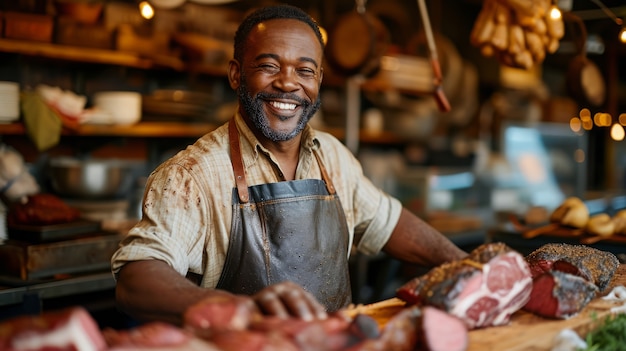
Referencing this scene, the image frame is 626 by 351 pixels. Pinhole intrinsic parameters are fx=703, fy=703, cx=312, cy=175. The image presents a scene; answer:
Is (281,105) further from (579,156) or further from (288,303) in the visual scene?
(579,156)

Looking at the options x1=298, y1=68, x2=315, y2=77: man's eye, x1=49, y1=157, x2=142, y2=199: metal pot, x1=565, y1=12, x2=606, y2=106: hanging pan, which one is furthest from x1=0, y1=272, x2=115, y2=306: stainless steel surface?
x1=565, y1=12, x2=606, y2=106: hanging pan

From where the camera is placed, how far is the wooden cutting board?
2.06 m

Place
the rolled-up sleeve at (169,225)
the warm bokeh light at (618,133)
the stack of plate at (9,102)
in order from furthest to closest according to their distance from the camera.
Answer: the warm bokeh light at (618,133) → the stack of plate at (9,102) → the rolled-up sleeve at (169,225)

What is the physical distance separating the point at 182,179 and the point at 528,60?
2.53 m

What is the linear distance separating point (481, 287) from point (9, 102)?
3.96 m

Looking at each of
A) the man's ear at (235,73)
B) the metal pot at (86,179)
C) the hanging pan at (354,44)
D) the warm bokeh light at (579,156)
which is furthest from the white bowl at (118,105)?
the warm bokeh light at (579,156)

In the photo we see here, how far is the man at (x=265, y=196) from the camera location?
105 inches

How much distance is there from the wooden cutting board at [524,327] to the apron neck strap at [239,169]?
2.47 feet

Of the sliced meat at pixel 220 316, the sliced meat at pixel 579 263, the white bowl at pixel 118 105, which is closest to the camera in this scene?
the sliced meat at pixel 220 316

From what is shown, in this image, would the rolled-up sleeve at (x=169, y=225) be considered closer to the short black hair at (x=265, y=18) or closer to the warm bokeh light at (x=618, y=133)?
the short black hair at (x=265, y=18)

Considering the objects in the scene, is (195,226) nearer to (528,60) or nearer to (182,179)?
(182,179)

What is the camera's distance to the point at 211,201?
9.16ft

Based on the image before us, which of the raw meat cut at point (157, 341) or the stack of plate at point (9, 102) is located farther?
the stack of plate at point (9, 102)

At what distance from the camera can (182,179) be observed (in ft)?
8.98
